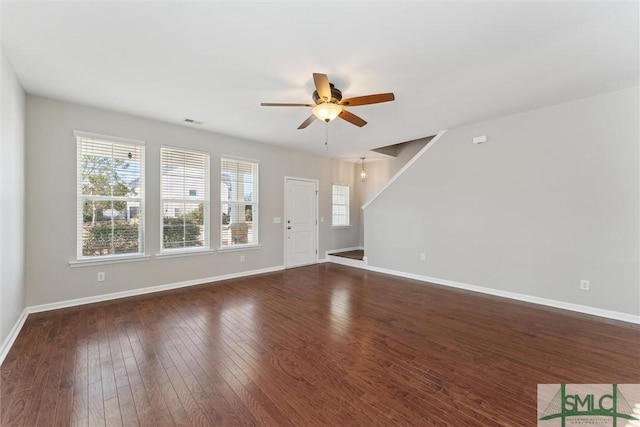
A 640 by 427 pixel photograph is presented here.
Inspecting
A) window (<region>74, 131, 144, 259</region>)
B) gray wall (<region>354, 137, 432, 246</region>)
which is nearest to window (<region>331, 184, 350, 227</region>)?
gray wall (<region>354, 137, 432, 246</region>)

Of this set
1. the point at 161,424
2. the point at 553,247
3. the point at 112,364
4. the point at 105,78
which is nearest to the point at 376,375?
the point at 161,424

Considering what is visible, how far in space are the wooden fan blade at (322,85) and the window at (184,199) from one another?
3.11 m

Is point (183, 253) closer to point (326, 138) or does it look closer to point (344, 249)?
point (326, 138)

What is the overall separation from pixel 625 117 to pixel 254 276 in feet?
20.1

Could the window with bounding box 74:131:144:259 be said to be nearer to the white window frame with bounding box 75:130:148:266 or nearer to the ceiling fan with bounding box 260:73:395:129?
the white window frame with bounding box 75:130:148:266

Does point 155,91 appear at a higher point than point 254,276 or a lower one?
higher

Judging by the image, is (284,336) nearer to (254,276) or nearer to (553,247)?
(254,276)

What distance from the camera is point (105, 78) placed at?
297cm

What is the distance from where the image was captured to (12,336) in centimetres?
268

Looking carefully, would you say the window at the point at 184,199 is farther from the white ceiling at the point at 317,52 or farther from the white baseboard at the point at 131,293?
the white ceiling at the point at 317,52

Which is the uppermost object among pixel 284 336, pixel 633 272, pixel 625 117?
pixel 625 117

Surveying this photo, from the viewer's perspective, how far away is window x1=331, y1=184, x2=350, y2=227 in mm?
7459

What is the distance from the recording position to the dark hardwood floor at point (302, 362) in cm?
175

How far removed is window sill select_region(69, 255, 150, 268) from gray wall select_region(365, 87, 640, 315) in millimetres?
4844
